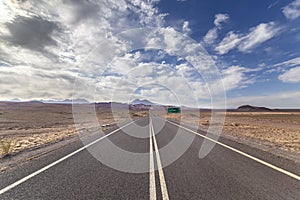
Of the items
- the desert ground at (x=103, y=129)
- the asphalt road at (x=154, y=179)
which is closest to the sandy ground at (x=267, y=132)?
the desert ground at (x=103, y=129)

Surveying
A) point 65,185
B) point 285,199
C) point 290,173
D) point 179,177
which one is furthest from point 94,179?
point 290,173

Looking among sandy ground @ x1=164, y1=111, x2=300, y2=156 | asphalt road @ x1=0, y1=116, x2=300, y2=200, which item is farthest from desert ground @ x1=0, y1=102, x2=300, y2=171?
asphalt road @ x1=0, y1=116, x2=300, y2=200

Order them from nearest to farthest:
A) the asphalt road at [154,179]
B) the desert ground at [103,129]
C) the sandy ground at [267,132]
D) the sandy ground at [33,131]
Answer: the asphalt road at [154,179] → the desert ground at [103,129] → the sandy ground at [33,131] → the sandy ground at [267,132]

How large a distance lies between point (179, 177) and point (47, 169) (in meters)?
3.81

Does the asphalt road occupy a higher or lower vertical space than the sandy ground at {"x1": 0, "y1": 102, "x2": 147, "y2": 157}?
higher

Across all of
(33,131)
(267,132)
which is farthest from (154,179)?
(33,131)

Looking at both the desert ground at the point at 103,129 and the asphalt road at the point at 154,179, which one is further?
the desert ground at the point at 103,129

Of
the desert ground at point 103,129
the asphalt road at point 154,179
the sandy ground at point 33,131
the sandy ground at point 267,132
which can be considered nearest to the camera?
the asphalt road at point 154,179

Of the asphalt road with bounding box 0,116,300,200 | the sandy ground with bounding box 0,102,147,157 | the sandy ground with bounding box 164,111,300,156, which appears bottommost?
the sandy ground with bounding box 0,102,147,157

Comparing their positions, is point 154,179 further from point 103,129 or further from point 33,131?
point 33,131

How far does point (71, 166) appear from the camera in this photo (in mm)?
6789

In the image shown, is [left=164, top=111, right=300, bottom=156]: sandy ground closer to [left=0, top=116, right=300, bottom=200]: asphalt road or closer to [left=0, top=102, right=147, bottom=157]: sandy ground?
[left=0, top=116, right=300, bottom=200]: asphalt road

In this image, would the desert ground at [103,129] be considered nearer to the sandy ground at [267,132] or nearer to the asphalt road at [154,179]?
the sandy ground at [267,132]

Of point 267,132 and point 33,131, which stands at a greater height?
point 267,132
